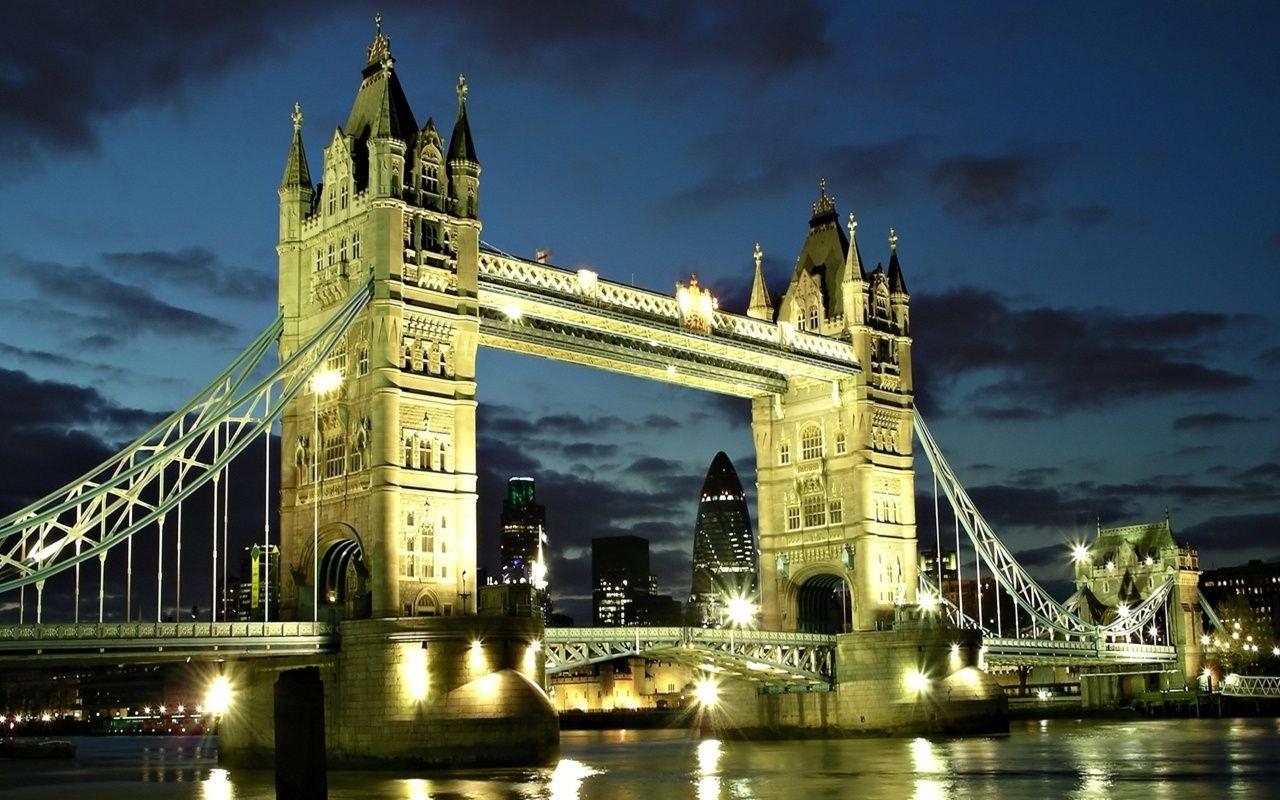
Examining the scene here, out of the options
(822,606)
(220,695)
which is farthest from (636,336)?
(822,606)

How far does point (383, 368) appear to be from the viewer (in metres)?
61.1

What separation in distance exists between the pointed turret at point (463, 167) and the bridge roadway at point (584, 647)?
58.4 ft

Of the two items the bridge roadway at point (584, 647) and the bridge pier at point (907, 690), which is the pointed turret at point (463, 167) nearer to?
the bridge roadway at point (584, 647)

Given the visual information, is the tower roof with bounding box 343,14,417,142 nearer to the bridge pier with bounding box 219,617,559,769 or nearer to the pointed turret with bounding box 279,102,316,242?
the pointed turret with bounding box 279,102,316,242

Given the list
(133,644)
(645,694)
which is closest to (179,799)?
(133,644)

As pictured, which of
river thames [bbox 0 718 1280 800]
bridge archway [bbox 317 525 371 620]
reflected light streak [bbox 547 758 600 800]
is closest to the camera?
reflected light streak [bbox 547 758 600 800]

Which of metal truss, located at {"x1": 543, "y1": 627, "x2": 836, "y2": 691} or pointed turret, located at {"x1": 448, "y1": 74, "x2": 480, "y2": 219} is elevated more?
pointed turret, located at {"x1": 448, "y1": 74, "x2": 480, "y2": 219}

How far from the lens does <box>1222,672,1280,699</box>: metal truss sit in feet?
406

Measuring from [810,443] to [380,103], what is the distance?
3392 cm

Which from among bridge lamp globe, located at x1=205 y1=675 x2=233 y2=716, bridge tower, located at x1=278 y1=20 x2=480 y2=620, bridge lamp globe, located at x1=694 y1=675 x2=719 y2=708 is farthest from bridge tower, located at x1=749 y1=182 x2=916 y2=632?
bridge lamp globe, located at x1=205 y1=675 x2=233 y2=716

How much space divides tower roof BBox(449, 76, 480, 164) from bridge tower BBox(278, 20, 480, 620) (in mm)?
72

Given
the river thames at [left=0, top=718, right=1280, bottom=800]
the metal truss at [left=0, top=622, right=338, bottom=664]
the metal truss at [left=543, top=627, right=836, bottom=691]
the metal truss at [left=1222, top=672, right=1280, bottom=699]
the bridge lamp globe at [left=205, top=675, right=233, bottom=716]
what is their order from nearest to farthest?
the river thames at [left=0, top=718, right=1280, bottom=800] → the metal truss at [left=0, top=622, right=338, bottom=664] → the bridge lamp globe at [left=205, top=675, right=233, bottom=716] → the metal truss at [left=543, top=627, right=836, bottom=691] → the metal truss at [left=1222, top=672, right=1280, bottom=699]

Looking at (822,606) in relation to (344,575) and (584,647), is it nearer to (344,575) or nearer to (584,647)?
(584,647)

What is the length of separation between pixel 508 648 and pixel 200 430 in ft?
45.1
